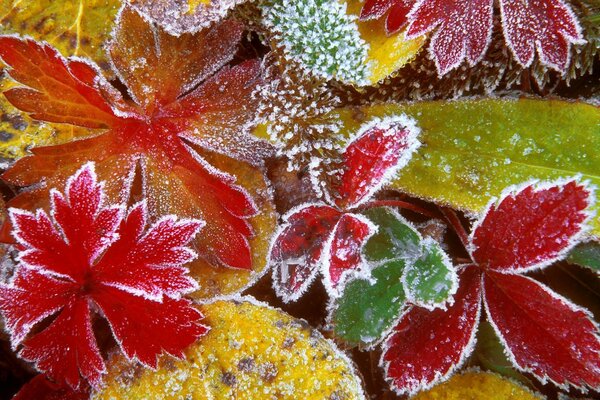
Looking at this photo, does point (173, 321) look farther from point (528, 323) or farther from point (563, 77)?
point (563, 77)

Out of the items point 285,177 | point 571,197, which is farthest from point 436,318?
point 285,177

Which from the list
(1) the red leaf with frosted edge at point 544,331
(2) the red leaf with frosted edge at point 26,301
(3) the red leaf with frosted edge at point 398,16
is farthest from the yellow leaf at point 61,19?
(1) the red leaf with frosted edge at point 544,331

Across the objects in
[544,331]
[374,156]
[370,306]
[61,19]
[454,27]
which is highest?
[61,19]

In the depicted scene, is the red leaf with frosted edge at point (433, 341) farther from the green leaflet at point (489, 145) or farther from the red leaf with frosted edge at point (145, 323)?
the red leaf with frosted edge at point (145, 323)

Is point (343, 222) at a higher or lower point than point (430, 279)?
higher

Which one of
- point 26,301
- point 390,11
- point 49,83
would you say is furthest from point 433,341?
point 49,83

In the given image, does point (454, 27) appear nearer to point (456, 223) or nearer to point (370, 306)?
point (456, 223)
